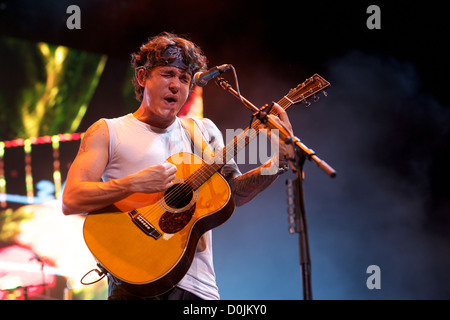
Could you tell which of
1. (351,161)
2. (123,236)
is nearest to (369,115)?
(351,161)

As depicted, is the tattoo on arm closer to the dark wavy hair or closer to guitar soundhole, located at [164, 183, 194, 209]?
guitar soundhole, located at [164, 183, 194, 209]

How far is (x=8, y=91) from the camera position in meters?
4.71

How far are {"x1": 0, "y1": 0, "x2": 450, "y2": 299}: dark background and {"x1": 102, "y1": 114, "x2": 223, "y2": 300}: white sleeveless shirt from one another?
2620mm

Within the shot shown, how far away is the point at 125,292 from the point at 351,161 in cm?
384

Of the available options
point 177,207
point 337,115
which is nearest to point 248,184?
point 177,207

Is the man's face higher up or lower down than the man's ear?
lower down

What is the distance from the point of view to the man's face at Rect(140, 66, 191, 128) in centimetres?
268

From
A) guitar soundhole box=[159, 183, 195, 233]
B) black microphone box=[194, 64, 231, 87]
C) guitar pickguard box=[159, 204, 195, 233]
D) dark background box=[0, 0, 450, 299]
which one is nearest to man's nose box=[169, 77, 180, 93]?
black microphone box=[194, 64, 231, 87]

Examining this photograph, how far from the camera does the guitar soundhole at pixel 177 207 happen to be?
2327 millimetres

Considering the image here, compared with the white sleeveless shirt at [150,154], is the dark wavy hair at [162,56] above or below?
above

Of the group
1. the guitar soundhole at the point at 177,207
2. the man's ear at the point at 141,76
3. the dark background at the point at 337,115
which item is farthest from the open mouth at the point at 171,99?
the dark background at the point at 337,115

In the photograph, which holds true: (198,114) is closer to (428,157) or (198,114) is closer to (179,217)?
(428,157)

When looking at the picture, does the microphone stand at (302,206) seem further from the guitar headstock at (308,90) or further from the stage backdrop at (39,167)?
the stage backdrop at (39,167)

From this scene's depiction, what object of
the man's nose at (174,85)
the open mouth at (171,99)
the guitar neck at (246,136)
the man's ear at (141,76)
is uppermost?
the man's ear at (141,76)
